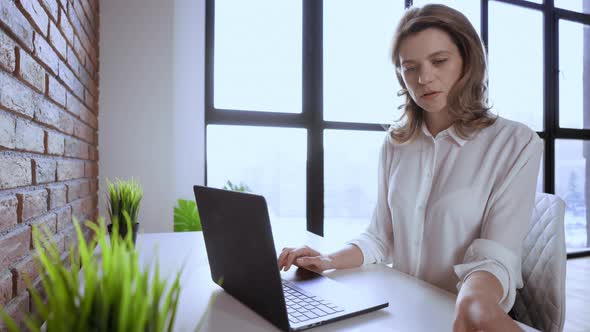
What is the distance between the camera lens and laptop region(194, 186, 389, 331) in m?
0.65

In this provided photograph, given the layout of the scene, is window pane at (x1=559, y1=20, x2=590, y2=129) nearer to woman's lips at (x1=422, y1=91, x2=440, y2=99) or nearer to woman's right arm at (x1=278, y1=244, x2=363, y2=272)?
woman's lips at (x1=422, y1=91, x2=440, y2=99)

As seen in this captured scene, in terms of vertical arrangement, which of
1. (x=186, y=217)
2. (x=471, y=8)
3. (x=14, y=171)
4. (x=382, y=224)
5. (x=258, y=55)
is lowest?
(x=186, y=217)

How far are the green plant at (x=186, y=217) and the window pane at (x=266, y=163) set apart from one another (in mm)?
528

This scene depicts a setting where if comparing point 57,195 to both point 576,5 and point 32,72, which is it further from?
point 576,5

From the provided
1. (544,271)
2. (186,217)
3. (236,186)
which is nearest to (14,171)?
(544,271)

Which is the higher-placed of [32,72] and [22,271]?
[32,72]

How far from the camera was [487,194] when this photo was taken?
116 centimetres

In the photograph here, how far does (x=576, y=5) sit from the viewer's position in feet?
14.4

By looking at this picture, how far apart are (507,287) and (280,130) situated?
239cm

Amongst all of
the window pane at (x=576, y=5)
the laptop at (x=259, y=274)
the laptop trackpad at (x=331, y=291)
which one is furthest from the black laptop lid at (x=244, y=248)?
the window pane at (x=576, y=5)

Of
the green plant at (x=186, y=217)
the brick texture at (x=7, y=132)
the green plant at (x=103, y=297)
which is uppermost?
the brick texture at (x=7, y=132)

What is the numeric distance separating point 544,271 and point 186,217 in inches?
74.6

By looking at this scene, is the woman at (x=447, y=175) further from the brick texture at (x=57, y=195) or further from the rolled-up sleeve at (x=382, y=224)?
the brick texture at (x=57, y=195)

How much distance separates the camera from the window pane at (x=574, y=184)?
4301 mm
